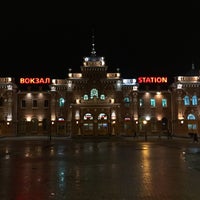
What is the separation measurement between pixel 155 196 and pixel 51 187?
453cm

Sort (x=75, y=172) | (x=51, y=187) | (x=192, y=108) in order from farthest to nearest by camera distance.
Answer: (x=192, y=108) < (x=75, y=172) < (x=51, y=187)

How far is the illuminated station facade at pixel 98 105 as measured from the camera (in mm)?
67562

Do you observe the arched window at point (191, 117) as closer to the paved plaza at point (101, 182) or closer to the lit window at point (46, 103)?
the lit window at point (46, 103)

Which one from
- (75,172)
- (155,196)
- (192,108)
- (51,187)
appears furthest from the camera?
(192,108)

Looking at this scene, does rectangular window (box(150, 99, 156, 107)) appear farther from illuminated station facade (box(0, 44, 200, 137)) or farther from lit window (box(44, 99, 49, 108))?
lit window (box(44, 99, 49, 108))

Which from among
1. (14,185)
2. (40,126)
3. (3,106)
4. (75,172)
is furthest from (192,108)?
(14,185)

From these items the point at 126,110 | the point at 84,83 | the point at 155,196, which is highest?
the point at 84,83

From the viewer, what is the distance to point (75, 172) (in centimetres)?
1695

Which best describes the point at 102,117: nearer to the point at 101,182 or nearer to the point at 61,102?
the point at 61,102

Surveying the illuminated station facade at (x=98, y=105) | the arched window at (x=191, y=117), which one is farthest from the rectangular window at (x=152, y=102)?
the arched window at (x=191, y=117)

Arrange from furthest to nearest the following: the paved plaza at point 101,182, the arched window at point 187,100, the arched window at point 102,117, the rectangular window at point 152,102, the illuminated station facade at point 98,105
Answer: the rectangular window at point 152,102
the arched window at point 187,100
the arched window at point 102,117
the illuminated station facade at point 98,105
the paved plaza at point 101,182

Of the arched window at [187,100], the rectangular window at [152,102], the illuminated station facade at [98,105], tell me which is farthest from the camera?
the rectangular window at [152,102]

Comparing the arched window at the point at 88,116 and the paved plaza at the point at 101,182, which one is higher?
the arched window at the point at 88,116

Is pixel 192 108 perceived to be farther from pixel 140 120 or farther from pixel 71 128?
pixel 71 128
